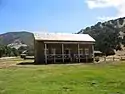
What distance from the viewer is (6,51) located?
89375mm

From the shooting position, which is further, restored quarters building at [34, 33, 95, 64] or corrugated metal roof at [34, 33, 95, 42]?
corrugated metal roof at [34, 33, 95, 42]

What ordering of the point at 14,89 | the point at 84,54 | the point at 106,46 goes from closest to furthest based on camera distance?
the point at 14,89 < the point at 84,54 < the point at 106,46

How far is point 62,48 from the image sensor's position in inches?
1886

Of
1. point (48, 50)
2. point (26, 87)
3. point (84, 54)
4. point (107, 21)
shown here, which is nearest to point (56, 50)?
point (48, 50)

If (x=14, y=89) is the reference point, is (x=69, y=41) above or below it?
above

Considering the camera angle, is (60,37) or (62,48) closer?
(62,48)

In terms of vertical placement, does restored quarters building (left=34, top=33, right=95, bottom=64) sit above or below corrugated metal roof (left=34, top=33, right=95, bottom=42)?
below

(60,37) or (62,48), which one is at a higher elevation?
(60,37)

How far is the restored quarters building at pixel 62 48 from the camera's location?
46500mm

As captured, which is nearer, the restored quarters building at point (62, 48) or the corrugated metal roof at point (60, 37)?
the restored quarters building at point (62, 48)

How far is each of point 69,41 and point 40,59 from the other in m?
5.89

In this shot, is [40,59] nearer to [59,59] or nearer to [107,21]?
[59,59]

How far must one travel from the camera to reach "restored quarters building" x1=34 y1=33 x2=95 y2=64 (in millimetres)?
46500

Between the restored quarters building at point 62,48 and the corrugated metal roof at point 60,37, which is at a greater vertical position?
the corrugated metal roof at point 60,37
